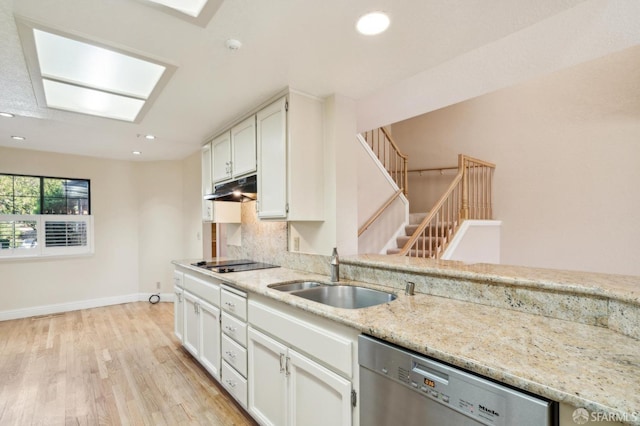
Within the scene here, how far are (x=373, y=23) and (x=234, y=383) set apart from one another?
2466 mm

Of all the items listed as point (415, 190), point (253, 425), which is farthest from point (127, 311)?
point (415, 190)

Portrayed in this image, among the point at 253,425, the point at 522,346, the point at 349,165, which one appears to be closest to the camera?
the point at 522,346

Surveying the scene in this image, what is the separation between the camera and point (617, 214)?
4.14 meters

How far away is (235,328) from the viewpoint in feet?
7.12

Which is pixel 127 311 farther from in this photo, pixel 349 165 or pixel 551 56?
pixel 551 56

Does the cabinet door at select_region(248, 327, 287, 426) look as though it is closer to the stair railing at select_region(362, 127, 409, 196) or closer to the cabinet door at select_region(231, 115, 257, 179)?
the cabinet door at select_region(231, 115, 257, 179)

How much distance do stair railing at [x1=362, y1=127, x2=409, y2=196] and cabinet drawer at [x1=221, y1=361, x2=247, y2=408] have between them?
3.95m

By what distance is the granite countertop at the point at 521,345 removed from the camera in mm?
760

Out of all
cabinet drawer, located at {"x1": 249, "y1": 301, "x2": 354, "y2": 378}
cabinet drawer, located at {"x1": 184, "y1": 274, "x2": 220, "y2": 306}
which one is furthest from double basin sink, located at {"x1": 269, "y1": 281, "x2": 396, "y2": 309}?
cabinet drawer, located at {"x1": 184, "y1": 274, "x2": 220, "y2": 306}

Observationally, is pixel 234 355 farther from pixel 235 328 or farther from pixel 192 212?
pixel 192 212

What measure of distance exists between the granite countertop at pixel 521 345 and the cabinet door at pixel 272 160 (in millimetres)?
991

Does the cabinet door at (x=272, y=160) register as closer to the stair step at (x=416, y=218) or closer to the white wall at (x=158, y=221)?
the white wall at (x=158, y=221)

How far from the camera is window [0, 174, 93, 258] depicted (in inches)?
167

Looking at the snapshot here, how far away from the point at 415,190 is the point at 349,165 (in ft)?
13.6
